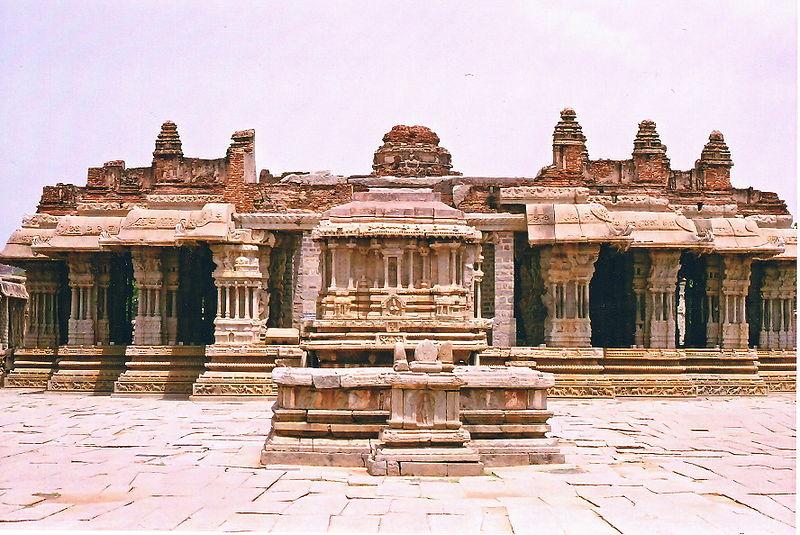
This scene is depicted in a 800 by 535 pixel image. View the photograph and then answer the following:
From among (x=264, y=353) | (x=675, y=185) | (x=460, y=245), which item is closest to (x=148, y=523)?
(x=460, y=245)

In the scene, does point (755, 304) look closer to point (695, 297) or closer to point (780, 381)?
point (695, 297)

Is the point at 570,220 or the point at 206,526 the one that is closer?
the point at 206,526

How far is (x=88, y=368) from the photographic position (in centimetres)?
1966

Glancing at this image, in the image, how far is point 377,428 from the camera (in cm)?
1005

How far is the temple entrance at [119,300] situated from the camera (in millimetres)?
20766

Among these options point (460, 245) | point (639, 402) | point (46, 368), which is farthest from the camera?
point (46, 368)

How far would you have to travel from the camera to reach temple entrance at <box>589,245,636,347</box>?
21.0 metres

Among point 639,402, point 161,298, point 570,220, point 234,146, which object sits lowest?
point 639,402

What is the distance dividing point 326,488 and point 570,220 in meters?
10.8

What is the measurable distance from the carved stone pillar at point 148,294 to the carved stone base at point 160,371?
0.26m

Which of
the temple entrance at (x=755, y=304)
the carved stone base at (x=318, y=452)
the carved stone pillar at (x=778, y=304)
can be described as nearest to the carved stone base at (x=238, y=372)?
the carved stone base at (x=318, y=452)

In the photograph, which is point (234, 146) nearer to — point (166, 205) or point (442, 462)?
point (166, 205)

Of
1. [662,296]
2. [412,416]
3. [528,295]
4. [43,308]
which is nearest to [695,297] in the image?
[662,296]

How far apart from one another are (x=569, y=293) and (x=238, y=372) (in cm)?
598
